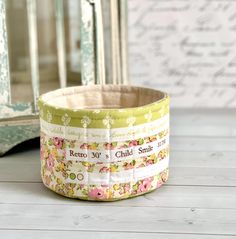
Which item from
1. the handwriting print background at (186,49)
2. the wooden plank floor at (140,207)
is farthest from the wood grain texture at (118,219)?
the handwriting print background at (186,49)

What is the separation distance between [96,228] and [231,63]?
37.5 inches

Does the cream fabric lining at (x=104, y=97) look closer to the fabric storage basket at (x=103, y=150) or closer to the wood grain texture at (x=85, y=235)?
the fabric storage basket at (x=103, y=150)

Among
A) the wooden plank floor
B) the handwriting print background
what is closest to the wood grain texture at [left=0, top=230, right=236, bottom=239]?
the wooden plank floor

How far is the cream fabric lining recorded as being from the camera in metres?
1.15

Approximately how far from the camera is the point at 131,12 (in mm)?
1630

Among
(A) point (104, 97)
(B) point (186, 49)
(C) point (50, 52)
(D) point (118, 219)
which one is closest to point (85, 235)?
(D) point (118, 219)

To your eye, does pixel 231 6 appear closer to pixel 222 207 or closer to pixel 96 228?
pixel 222 207

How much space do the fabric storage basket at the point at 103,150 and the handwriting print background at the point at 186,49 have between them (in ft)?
2.18

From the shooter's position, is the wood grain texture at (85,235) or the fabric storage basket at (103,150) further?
the fabric storage basket at (103,150)

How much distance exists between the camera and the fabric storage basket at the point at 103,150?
0.95 m

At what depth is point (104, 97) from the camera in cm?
119

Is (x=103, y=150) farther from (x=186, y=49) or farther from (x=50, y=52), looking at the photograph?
(x=50, y=52)

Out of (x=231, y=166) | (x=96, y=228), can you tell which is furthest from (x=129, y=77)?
(x=96, y=228)

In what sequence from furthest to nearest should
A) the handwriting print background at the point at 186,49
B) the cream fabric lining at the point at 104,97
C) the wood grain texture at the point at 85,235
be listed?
1. the handwriting print background at the point at 186,49
2. the cream fabric lining at the point at 104,97
3. the wood grain texture at the point at 85,235
